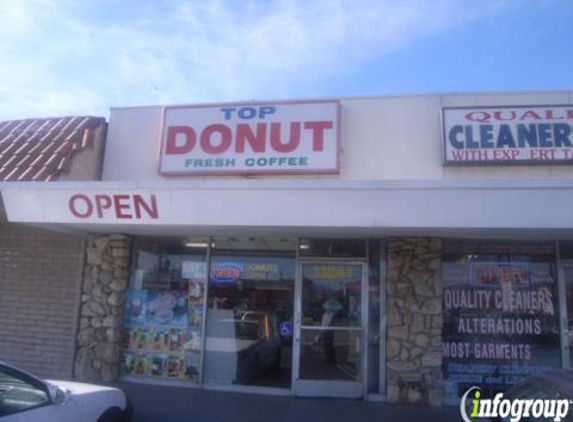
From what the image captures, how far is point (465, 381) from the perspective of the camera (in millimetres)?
9211

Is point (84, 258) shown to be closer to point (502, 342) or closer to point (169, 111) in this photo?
point (169, 111)

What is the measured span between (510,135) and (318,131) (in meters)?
3.32

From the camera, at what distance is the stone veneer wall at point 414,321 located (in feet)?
28.8

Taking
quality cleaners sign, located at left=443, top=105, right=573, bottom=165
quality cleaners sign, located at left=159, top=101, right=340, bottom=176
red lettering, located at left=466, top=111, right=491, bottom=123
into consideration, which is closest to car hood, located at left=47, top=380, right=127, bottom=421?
quality cleaners sign, located at left=159, top=101, right=340, bottom=176

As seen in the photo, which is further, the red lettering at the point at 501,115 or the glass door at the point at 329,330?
the red lettering at the point at 501,115

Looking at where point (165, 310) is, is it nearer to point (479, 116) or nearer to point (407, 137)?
point (407, 137)

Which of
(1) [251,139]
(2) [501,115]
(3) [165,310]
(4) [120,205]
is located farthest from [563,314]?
(4) [120,205]

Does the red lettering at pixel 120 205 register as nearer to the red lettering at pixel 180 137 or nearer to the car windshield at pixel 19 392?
the red lettering at pixel 180 137

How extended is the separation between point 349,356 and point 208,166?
4211mm

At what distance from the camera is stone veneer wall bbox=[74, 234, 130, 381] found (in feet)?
32.0

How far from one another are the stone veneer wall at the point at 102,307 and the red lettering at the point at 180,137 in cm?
186

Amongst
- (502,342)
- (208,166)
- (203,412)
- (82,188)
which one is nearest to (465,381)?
(502,342)

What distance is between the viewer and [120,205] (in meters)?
8.31

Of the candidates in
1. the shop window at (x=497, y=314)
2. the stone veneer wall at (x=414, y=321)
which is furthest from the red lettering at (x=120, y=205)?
the shop window at (x=497, y=314)
